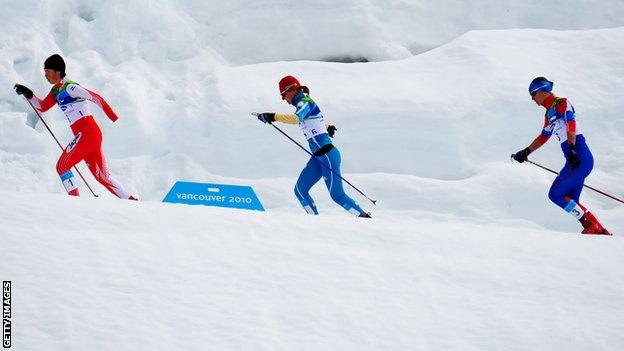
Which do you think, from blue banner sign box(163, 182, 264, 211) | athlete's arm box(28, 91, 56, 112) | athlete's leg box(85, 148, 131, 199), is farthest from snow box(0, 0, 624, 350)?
blue banner sign box(163, 182, 264, 211)

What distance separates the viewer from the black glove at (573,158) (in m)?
6.95

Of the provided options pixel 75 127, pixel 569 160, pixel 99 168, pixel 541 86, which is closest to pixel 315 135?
pixel 99 168

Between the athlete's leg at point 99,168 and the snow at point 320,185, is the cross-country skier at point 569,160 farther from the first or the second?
the athlete's leg at point 99,168

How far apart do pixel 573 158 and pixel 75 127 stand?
4976mm

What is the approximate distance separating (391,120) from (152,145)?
13.0 feet

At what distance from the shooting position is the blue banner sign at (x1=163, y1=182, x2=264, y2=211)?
22.7ft

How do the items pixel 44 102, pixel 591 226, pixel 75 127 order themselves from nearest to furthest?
pixel 591 226
pixel 75 127
pixel 44 102

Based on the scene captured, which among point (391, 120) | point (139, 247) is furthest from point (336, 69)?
point (139, 247)

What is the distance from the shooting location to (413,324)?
4375 millimetres

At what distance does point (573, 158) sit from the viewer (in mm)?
6957

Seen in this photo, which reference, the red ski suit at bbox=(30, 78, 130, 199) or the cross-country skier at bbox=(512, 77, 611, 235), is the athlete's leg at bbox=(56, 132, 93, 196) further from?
the cross-country skier at bbox=(512, 77, 611, 235)

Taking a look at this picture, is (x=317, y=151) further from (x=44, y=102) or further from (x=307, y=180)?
(x=44, y=102)

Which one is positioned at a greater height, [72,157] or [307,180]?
[72,157]

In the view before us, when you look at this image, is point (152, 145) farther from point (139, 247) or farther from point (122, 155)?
point (139, 247)
